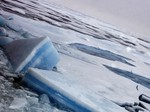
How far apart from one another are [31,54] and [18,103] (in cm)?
57

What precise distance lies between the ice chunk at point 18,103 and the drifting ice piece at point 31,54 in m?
0.45

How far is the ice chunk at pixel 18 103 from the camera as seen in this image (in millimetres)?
1485

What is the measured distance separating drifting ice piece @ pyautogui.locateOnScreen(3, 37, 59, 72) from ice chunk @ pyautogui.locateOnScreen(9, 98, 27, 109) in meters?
0.45

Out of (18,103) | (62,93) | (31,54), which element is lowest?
(18,103)

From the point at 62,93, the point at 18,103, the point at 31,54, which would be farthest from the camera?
the point at 31,54

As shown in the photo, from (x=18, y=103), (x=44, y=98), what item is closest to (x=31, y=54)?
(x=44, y=98)

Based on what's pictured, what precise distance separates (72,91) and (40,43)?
601 millimetres

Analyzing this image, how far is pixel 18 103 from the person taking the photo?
1.54m

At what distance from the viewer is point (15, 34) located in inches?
132

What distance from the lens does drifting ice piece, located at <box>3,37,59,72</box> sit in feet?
6.57

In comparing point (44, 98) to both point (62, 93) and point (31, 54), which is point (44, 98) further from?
point (31, 54)

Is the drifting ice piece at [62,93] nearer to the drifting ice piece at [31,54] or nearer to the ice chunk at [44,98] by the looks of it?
the ice chunk at [44,98]

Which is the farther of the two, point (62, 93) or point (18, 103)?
point (62, 93)

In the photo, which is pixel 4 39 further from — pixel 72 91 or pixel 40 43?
pixel 72 91
